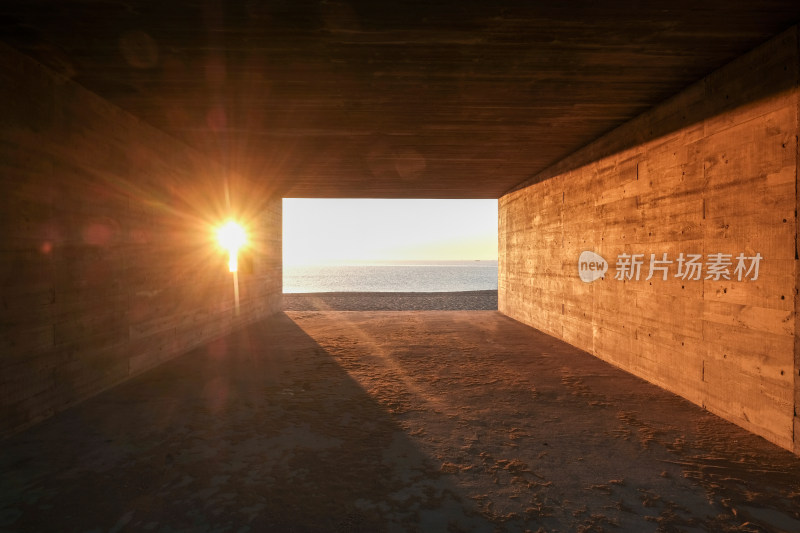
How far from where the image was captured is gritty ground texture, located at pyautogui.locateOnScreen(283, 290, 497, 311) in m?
17.9

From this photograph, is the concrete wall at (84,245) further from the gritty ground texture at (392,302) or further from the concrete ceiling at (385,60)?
the gritty ground texture at (392,302)

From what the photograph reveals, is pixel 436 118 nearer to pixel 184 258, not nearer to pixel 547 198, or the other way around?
pixel 547 198

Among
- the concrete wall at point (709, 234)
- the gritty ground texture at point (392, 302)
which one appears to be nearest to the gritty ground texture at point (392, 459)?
the concrete wall at point (709, 234)

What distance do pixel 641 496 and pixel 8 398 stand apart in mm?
6120

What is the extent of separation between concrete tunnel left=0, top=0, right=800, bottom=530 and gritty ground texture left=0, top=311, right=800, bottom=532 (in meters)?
0.91

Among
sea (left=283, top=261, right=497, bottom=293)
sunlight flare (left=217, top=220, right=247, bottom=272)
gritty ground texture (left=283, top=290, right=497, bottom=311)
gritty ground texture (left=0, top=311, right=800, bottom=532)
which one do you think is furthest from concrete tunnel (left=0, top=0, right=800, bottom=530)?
sea (left=283, top=261, right=497, bottom=293)

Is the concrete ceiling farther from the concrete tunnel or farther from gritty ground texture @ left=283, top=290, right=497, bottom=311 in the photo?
gritty ground texture @ left=283, top=290, right=497, bottom=311

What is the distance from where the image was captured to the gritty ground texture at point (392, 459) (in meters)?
3.03

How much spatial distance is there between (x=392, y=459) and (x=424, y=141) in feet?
19.8

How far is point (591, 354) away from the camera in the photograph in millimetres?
8297

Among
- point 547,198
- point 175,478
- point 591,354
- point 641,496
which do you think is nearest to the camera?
point 641,496

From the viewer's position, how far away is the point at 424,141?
8.16 meters

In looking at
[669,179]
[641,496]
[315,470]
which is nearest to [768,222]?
[669,179]

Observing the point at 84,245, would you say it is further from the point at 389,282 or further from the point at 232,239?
the point at 389,282
